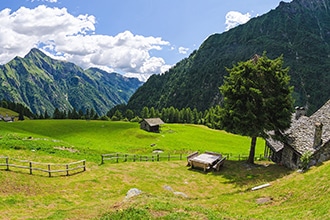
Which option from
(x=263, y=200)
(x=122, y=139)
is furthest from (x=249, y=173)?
(x=122, y=139)

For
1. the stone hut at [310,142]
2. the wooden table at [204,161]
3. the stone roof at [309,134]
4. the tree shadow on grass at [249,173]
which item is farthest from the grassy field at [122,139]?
the stone roof at [309,134]

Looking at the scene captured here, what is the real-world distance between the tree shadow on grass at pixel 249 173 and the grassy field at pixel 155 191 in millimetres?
109

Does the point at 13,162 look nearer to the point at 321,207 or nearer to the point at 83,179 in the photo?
the point at 83,179

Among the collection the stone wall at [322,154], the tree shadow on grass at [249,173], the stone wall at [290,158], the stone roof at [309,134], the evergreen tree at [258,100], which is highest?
the evergreen tree at [258,100]

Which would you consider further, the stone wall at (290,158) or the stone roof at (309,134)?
the stone wall at (290,158)

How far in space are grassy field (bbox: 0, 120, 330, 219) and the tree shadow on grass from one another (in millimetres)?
109

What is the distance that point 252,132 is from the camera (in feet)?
125

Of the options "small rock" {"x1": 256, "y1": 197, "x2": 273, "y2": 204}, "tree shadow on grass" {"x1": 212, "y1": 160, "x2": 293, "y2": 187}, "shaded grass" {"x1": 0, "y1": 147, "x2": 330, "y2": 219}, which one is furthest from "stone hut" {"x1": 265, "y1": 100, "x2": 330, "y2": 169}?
"small rock" {"x1": 256, "y1": 197, "x2": 273, "y2": 204}

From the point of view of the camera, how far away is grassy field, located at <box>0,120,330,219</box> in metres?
18.0

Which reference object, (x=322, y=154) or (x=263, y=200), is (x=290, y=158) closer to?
(x=322, y=154)

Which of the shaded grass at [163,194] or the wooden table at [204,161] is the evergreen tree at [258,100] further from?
the shaded grass at [163,194]

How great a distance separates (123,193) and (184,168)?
1470 cm

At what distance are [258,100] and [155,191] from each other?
19.7 metres

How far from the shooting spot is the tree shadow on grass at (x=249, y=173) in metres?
32.4
